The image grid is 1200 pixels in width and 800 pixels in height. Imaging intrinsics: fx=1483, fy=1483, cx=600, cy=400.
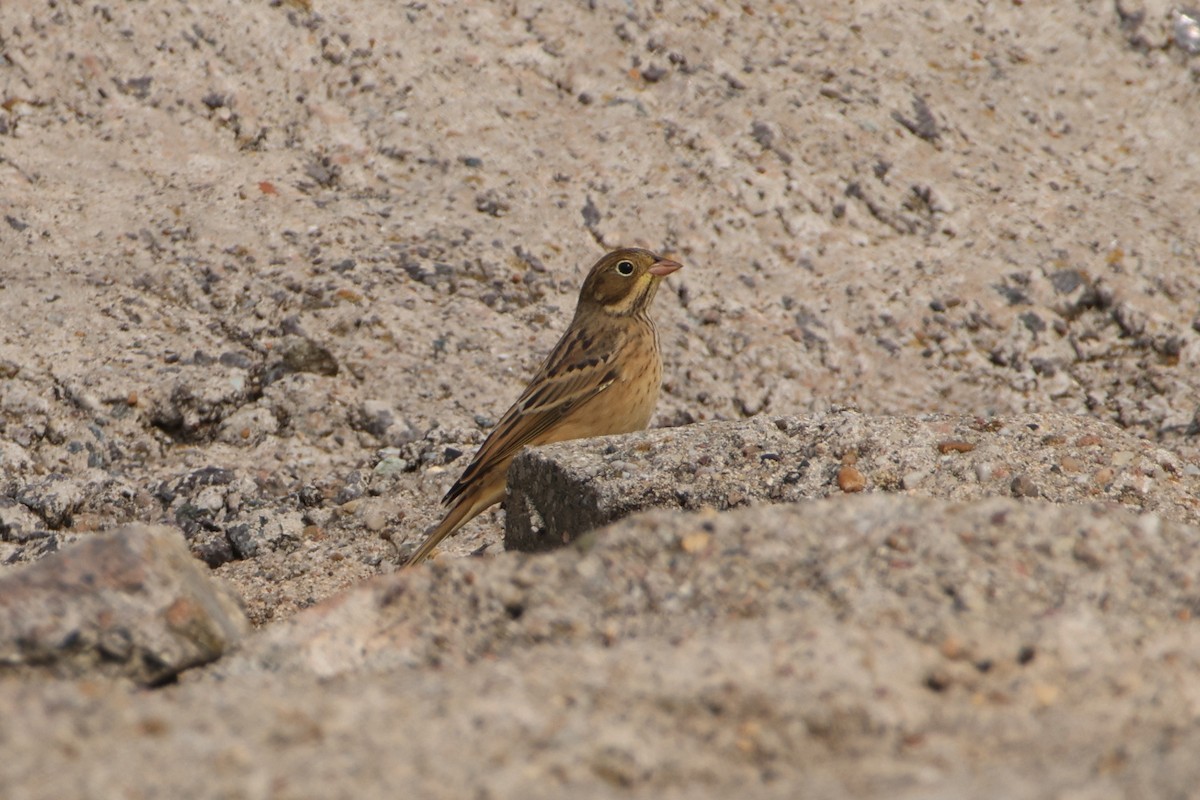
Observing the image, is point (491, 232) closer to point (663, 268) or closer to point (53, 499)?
point (663, 268)

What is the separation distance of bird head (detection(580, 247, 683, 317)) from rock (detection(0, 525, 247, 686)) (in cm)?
399

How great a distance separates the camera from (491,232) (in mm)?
7871

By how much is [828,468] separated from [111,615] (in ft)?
8.48

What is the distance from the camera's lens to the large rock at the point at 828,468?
4.96 m

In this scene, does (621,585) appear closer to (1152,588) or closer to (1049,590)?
(1049,590)

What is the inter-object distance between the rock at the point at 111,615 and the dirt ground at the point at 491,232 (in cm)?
261

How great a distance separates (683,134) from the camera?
27.7ft

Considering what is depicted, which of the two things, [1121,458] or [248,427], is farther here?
[248,427]

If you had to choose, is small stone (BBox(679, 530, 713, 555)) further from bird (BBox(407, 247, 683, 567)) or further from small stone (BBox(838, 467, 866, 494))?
bird (BBox(407, 247, 683, 567))

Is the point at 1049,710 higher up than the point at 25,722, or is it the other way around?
the point at 1049,710

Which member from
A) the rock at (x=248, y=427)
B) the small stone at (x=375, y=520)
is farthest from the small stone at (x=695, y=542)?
the rock at (x=248, y=427)

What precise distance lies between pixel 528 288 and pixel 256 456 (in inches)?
72.4

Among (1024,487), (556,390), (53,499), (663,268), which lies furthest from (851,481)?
(53,499)

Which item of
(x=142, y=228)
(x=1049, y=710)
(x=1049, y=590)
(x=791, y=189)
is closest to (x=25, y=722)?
(x=1049, y=710)
